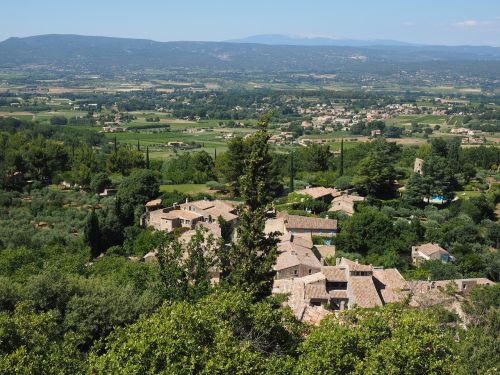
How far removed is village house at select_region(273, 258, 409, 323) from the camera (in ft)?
81.9

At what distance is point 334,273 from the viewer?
27.3 meters

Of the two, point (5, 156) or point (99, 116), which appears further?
point (99, 116)

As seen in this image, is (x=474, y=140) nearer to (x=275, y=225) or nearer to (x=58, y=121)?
Result: (x=275, y=225)

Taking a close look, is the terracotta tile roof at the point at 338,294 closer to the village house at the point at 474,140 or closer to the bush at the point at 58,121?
the village house at the point at 474,140

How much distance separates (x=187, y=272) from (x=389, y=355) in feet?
30.1

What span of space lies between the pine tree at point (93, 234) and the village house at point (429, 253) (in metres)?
19.2

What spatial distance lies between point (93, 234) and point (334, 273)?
1540 cm

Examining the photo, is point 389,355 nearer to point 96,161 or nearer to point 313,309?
point 313,309

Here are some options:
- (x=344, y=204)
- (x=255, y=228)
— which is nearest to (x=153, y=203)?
(x=344, y=204)

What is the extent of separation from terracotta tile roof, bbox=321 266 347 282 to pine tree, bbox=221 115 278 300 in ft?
29.7

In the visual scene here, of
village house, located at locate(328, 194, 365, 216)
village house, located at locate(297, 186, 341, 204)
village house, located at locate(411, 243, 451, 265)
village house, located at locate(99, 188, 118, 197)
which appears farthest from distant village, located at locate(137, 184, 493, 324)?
village house, located at locate(99, 188, 118, 197)

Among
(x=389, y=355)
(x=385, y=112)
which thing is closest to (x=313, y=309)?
(x=389, y=355)

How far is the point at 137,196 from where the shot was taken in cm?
4338

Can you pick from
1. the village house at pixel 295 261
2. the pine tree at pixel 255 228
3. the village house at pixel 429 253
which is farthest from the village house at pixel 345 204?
the pine tree at pixel 255 228
